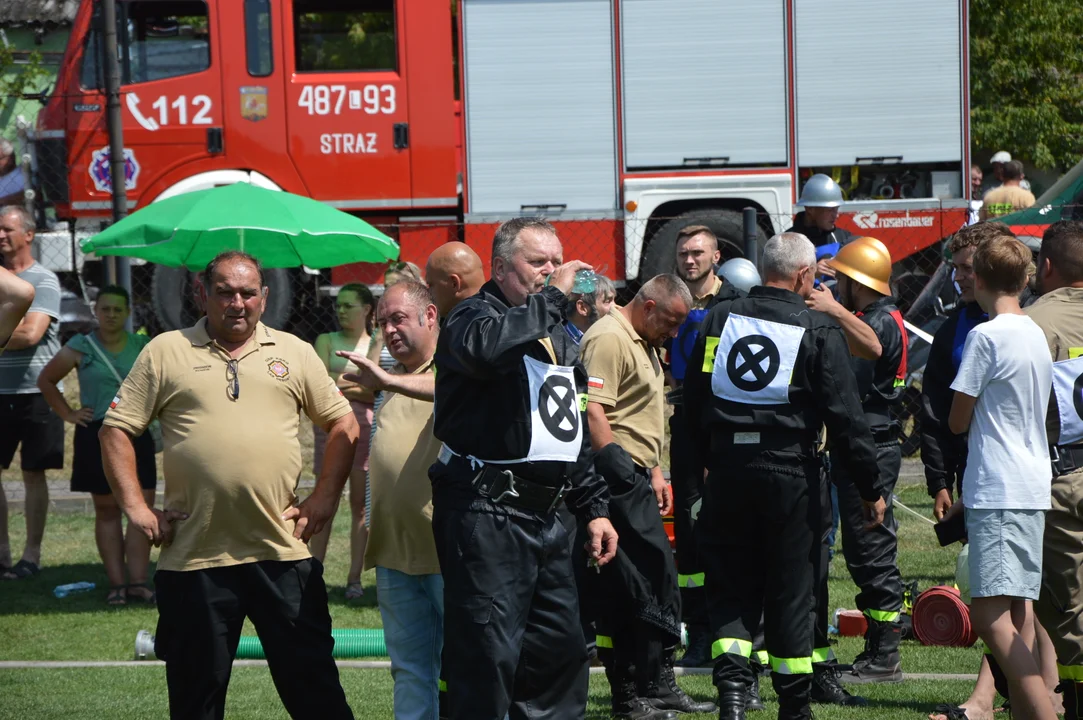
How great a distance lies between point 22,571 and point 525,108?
22.1ft

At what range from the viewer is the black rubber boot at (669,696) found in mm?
5855

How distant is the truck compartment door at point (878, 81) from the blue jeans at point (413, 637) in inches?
370

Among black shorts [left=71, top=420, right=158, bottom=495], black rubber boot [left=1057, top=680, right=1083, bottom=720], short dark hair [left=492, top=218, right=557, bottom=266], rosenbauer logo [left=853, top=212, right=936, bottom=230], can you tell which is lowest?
black rubber boot [left=1057, top=680, right=1083, bottom=720]

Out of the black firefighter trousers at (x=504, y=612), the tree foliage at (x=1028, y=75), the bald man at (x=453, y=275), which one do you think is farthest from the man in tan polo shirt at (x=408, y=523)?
the tree foliage at (x=1028, y=75)

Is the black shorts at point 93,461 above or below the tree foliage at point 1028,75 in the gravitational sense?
below

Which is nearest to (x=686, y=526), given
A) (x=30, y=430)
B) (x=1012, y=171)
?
(x=30, y=430)

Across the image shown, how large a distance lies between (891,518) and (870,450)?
1.53 metres

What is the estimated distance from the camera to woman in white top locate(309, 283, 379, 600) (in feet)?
27.3

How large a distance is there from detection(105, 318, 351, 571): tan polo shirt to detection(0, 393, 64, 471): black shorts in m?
4.47

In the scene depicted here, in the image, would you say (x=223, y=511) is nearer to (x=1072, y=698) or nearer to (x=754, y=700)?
(x=754, y=700)

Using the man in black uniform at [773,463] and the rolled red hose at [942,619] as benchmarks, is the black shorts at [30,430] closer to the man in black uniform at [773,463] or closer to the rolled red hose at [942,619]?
the man in black uniform at [773,463]

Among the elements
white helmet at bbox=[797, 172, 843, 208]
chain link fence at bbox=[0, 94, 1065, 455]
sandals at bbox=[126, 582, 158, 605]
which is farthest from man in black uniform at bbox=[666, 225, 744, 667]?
chain link fence at bbox=[0, 94, 1065, 455]

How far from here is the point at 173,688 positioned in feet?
15.6

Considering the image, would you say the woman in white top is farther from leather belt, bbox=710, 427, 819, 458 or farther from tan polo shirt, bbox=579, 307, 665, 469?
leather belt, bbox=710, 427, 819, 458
